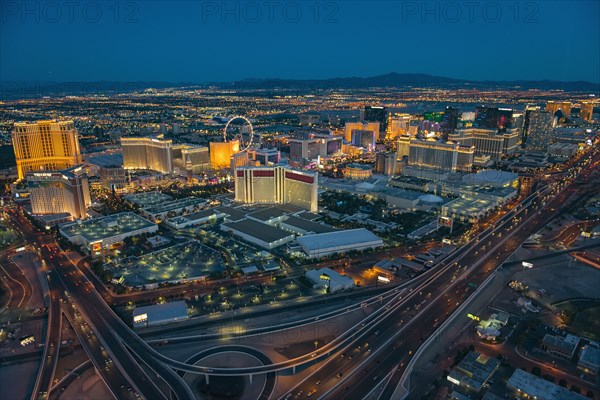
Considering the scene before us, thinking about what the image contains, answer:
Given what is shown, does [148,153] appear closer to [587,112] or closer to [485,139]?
[485,139]

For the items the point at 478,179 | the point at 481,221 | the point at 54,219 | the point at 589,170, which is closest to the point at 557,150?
the point at 589,170

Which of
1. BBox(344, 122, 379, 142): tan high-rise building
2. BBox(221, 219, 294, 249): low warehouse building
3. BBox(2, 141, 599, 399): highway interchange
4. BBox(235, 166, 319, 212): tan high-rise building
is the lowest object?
BBox(2, 141, 599, 399): highway interchange

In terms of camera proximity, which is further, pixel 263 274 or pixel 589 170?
pixel 589 170

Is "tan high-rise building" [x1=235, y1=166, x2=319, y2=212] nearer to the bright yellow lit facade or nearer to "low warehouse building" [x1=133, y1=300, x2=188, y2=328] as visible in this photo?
the bright yellow lit facade

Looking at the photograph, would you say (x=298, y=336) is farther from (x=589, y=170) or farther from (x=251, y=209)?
(x=589, y=170)

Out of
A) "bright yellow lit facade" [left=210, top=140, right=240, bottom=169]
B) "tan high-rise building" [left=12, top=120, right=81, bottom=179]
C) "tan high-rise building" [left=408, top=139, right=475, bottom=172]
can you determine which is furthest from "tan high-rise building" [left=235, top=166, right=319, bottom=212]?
"tan high-rise building" [left=12, top=120, right=81, bottom=179]

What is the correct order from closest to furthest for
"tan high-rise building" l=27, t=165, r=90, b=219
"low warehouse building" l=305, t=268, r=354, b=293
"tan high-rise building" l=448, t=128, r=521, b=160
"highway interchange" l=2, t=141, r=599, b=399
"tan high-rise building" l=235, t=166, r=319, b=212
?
"highway interchange" l=2, t=141, r=599, b=399 → "low warehouse building" l=305, t=268, r=354, b=293 → "tan high-rise building" l=27, t=165, r=90, b=219 → "tan high-rise building" l=235, t=166, r=319, b=212 → "tan high-rise building" l=448, t=128, r=521, b=160

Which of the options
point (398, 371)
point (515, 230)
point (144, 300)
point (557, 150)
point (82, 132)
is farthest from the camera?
point (82, 132)
